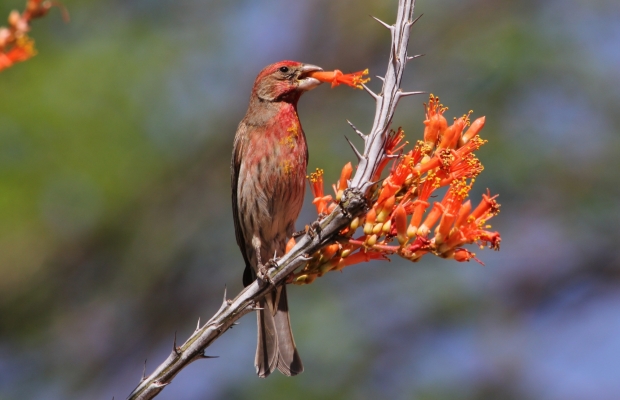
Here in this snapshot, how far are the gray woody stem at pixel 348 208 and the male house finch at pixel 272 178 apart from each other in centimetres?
173

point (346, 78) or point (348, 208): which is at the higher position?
point (346, 78)

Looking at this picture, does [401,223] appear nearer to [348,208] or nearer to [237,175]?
[348,208]

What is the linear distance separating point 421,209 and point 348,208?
37cm

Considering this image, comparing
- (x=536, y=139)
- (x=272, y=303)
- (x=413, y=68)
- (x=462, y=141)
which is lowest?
(x=462, y=141)

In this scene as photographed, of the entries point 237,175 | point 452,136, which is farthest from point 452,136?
point 237,175

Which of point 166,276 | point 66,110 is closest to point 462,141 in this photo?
point 66,110

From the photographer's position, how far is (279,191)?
4.82 meters

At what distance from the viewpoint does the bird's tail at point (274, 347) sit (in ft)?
14.6

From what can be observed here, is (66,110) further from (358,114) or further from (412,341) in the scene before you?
(412,341)

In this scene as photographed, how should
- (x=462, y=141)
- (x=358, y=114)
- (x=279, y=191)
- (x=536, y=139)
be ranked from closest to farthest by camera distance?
1. (x=462, y=141)
2. (x=279, y=191)
3. (x=536, y=139)
4. (x=358, y=114)

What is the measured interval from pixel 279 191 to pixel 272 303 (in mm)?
734

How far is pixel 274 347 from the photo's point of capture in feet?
14.9

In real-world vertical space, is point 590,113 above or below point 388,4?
below

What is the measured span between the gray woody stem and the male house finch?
5.68ft
